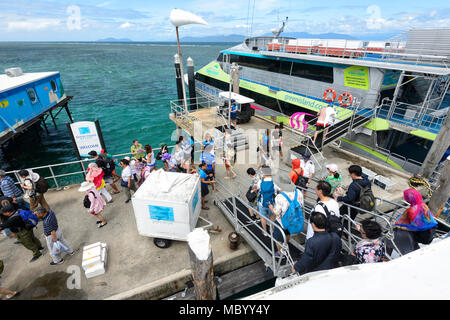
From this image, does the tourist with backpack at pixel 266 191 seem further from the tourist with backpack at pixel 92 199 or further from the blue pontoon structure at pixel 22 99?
the blue pontoon structure at pixel 22 99

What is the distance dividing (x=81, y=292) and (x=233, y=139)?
8.14 metres

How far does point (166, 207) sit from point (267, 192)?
94.4 inches

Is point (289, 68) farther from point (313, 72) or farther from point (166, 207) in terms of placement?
point (166, 207)

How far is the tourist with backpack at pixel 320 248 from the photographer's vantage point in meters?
3.21

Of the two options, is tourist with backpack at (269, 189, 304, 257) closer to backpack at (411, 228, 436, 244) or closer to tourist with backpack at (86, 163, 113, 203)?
backpack at (411, 228, 436, 244)

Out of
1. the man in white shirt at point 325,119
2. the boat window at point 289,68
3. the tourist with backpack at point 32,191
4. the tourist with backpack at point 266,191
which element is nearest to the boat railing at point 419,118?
the man in white shirt at point 325,119

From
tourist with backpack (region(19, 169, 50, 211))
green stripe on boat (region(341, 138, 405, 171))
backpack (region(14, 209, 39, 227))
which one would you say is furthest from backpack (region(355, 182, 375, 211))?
tourist with backpack (region(19, 169, 50, 211))

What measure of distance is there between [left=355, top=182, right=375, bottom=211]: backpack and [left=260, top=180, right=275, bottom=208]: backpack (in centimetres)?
193

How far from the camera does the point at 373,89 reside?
35.0 feet

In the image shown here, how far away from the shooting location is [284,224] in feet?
14.1

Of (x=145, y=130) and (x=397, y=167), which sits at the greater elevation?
(x=397, y=167)

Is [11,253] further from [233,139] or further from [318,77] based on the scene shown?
[318,77]

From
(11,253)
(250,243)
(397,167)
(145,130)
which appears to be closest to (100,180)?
(11,253)
